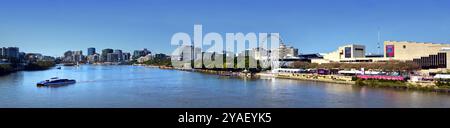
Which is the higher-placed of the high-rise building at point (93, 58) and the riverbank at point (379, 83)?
the high-rise building at point (93, 58)

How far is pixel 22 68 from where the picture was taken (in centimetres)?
1850

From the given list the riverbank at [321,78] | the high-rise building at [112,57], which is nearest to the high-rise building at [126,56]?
the high-rise building at [112,57]

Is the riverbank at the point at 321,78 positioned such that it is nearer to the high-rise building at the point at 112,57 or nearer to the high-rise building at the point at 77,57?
the high-rise building at the point at 112,57

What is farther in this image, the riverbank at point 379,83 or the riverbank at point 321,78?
the riverbank at point 321,78

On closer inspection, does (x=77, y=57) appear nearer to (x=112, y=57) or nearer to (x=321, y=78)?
(x=112, y=57)

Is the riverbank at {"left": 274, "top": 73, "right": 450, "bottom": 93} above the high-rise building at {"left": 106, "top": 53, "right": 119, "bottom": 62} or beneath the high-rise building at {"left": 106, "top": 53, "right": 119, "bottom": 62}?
beneath

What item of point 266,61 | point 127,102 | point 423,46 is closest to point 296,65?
point 266,61

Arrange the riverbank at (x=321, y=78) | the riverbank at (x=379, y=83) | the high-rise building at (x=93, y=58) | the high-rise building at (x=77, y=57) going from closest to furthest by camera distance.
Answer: the riverbank at (x=379, y=83) < the riverbank at (x=321, y=78) < the high-rise building at (x=77, y=57) < the high-rise building at (x=93, y=58)

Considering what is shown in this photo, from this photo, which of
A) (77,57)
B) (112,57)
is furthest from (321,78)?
(77,57)

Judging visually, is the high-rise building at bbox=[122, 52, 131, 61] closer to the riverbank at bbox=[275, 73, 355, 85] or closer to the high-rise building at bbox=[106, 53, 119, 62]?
the high-rise building at bbox=[106, 53, 119, 62]

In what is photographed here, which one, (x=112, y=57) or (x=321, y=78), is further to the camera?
(x=112, y=57)

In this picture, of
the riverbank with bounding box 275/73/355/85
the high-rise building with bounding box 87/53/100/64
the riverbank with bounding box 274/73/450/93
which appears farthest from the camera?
the high-rise building with bounding box 87/53/100/64

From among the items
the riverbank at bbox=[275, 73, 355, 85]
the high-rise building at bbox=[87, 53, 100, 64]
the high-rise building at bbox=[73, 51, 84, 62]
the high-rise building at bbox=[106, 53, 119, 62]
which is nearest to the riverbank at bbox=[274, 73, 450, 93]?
the riverbank at bbox=[275, 73, 355, 85]

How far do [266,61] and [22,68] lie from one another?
10.6m
